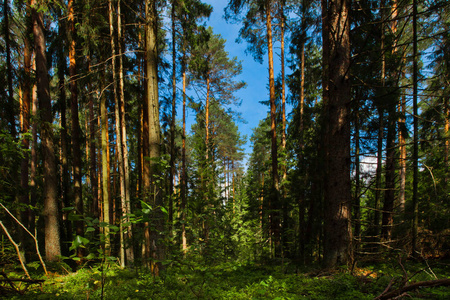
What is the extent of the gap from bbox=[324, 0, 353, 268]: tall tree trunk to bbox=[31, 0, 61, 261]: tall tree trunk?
815 centimetres

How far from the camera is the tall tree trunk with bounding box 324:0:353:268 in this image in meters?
4.04

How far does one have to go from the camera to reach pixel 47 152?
6945 millimetres

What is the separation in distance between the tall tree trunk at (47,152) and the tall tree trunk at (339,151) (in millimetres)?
8151

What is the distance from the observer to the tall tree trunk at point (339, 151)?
159 inches

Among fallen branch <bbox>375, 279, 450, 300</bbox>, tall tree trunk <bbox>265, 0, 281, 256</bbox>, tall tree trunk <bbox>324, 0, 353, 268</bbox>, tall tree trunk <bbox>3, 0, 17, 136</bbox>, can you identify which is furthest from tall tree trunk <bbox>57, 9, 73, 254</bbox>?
fallen branch <bbox>375, 279, 450, 300</bbox>

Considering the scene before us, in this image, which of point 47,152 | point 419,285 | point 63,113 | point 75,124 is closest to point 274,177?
point 419,285

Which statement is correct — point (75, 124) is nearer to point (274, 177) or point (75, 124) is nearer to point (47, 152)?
point (47, 152)

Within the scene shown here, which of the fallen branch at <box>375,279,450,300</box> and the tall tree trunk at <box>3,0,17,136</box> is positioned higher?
the tall tree trunk at <box>3,0,17,136</box>

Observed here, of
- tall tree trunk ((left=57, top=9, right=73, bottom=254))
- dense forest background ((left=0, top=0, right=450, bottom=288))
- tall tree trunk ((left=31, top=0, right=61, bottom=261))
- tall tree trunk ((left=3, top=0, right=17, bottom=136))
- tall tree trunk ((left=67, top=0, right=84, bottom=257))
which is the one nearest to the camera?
dense forest background ((left=0, top=0, right=450, bottom=288))

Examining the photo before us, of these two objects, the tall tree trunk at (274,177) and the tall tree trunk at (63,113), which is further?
the tall tree trunk at (274,177)

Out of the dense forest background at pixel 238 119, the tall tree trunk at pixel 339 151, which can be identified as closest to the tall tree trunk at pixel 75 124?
the dense forest background at pixel 238 119

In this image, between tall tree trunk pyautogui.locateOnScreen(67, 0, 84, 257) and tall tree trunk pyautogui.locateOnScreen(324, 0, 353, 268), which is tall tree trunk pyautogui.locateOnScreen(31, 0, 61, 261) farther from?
tall tree trunk pyautogui.locateOnScreen(324, 0, 353, 268)

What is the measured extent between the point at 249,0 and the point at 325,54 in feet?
17.6

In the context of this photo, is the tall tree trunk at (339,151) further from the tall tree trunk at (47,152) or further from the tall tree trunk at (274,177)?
the tall tree trunk at (47,152)
